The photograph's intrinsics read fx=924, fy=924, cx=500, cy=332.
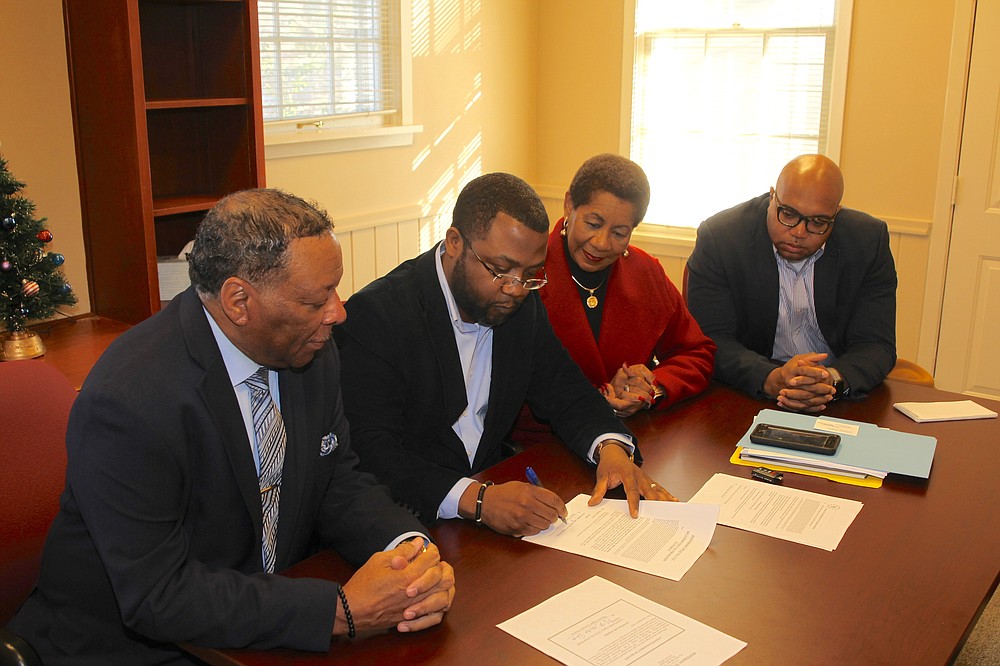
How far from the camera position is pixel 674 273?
5098mm

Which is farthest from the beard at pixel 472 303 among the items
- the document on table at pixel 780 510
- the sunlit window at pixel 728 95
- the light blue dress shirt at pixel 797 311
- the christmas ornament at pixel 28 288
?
the sunlit window at pixel 728 95

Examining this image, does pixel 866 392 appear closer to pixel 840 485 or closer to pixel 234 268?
pixel 840 485

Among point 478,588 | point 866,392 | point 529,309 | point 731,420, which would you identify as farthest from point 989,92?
point 478,588

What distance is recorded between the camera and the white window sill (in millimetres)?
3824

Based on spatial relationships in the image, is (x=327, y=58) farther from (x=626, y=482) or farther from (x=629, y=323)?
(x=626, y=482)

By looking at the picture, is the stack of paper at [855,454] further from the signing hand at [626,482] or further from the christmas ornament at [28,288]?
the christmas ornament at [28,288]

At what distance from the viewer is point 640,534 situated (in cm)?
167

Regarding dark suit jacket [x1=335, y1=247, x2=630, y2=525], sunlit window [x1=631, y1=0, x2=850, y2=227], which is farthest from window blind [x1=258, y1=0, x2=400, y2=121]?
dark suit jacket [x1=335, y1=247, x2=630, y2=525]

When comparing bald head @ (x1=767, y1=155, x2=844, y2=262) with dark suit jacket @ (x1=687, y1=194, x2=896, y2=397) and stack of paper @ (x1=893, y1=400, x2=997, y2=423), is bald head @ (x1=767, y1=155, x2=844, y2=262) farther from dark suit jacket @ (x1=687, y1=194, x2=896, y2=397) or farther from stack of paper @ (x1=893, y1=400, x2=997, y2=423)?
stack of paper @ (x1=893, y1=400, x2=997, y2=423)

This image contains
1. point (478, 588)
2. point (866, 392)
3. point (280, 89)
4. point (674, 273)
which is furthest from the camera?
point (674, 273)

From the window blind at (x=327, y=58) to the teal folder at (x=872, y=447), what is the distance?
2557mm

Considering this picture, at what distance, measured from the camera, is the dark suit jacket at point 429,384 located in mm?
1920

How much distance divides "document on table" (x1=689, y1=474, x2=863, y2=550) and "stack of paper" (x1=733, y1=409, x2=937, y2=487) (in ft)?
0.41

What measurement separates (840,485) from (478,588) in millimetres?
877
